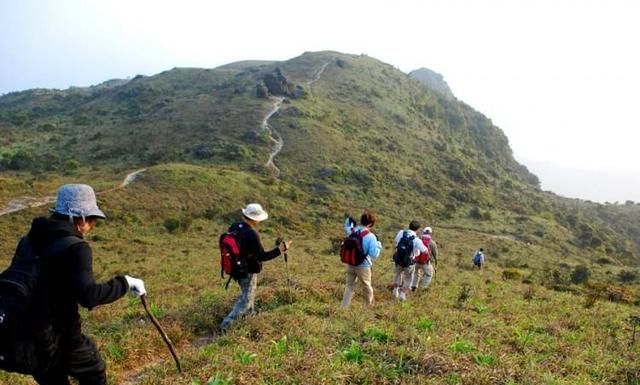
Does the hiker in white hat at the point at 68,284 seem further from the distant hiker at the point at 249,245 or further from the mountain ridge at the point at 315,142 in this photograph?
the mountain ridge at the point at 315,142

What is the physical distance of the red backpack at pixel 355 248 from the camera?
1017cm

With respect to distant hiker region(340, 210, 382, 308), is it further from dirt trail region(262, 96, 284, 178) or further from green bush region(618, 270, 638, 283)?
dirt trail region(262, 96, 284, 178)

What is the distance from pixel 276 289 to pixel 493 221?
58211 millimetres

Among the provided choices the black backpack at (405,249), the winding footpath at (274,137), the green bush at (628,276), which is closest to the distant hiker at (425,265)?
the black backpack at (405,249)

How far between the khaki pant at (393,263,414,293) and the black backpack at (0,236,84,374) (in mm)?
9502

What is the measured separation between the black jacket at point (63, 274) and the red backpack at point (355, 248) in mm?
6409

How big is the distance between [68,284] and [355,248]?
670 cm

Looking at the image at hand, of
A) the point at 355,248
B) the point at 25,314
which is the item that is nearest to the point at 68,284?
the point at 25,314

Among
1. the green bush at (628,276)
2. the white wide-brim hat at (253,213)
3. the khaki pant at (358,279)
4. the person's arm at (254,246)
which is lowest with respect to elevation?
the green bush at (628,276)

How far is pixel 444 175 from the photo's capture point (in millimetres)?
83750

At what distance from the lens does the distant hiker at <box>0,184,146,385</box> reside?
399 cm

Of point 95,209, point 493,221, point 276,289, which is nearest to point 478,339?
point 276,289

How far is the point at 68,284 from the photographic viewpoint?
410 centimetres

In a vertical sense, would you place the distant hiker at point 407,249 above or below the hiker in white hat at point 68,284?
below
